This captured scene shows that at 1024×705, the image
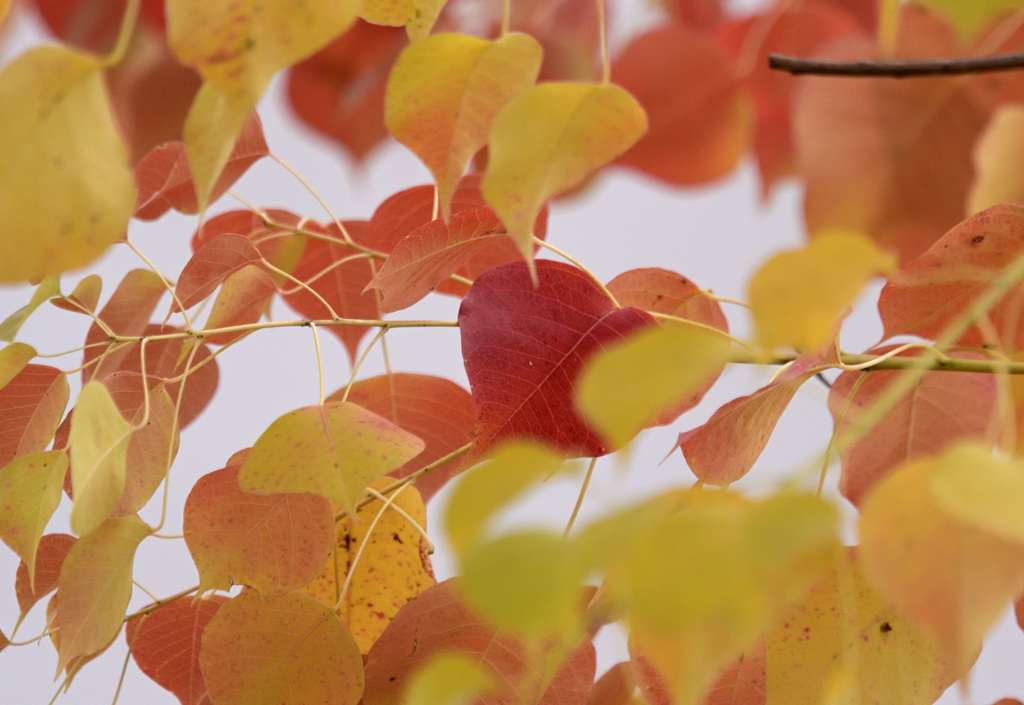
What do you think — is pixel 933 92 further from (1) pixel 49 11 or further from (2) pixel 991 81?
(1) pixel 49 11

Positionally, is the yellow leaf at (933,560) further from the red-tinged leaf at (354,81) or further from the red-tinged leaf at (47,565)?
the red-tinged leaf at (354,81)

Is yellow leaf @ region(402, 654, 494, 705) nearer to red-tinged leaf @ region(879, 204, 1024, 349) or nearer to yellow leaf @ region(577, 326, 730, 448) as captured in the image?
yellow leaf @ region(577, 326, 730, 448)

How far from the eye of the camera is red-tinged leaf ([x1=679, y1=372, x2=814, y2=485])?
16 cm

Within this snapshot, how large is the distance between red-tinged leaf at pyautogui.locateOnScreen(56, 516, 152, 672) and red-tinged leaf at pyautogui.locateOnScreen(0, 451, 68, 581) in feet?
0.04

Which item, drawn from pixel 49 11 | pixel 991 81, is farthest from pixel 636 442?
pixel 49 11

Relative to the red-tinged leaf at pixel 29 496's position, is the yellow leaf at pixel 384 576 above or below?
below

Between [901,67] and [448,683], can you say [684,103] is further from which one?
[448,683]

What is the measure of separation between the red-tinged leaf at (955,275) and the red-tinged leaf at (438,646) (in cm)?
12

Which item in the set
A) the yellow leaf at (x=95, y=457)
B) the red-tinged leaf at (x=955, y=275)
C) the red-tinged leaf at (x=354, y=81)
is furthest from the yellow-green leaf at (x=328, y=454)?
Result: the red-tinged leaf at (x=354, y=81)

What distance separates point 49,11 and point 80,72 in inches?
12.9

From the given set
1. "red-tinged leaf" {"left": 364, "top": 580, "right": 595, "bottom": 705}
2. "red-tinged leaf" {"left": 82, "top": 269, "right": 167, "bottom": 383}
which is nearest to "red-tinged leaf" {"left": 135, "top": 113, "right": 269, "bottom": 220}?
"red-tinged leaf" {"left": 82, "top": 269, "right": 167, "bottom": 383}

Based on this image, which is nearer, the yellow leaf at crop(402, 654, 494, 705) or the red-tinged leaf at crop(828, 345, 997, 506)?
the yellow leaf at crop(402, 654, 494, 705)

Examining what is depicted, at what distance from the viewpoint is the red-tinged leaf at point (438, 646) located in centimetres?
18

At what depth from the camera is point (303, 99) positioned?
1.36 feet
